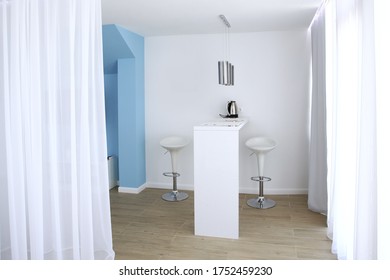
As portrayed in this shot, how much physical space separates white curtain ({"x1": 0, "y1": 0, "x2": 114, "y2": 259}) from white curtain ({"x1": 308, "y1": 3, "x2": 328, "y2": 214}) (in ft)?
8.94

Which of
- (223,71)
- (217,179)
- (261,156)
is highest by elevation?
(223,71)

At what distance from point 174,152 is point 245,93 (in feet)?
4.67

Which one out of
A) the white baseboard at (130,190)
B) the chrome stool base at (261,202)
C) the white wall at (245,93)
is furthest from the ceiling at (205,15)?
the white baseboard at (130,190)

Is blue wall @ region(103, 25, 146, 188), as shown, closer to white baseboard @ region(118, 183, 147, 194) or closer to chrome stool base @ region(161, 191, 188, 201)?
white baseboard @ region(118, 183, 147, 194)

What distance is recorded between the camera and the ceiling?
3.63m

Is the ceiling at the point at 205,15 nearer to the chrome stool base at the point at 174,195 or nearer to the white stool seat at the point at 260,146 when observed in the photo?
the white stool seat at the point at 260,146

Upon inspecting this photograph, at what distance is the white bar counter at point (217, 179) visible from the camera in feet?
11.4

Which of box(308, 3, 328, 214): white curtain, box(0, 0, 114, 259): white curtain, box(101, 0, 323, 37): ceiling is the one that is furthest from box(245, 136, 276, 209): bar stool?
box(0, 0, 114, 259): white curtain

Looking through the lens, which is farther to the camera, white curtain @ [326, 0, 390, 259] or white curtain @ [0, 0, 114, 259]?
white curtain @ [0, 0, 114, 259]

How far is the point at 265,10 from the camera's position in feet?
12.9

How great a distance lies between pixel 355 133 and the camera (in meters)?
2.46

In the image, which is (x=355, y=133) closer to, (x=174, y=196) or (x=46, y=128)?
(x=46, y=128)

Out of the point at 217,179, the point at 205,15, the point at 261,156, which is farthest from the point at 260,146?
the point at 205,15

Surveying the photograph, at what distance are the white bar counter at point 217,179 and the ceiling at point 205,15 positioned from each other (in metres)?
1.37
